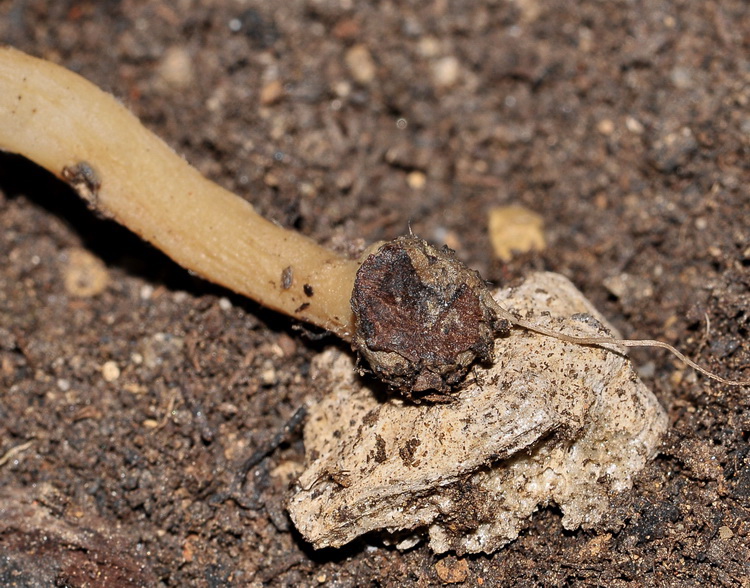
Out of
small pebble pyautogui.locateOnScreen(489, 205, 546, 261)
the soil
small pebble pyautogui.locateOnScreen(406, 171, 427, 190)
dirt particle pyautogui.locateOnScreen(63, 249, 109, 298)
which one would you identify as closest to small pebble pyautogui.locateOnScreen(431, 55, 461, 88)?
the soil

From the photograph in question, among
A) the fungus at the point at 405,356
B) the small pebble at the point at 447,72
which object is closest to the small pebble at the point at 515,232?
the fungus at the point at 405,356

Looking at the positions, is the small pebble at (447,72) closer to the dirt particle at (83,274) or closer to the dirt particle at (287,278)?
the dirt particle at (287,278)

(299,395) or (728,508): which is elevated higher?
(728,508)

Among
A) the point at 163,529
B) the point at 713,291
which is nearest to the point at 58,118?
the point at 163,529

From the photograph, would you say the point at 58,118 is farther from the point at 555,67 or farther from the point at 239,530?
the point at 555,67

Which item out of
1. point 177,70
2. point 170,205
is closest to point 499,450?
point 170,205

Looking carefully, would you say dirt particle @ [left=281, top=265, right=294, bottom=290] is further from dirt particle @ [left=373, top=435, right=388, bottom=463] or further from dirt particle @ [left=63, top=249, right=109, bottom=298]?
dirt particle @ [left=63, top=249, right=109, bottom=298]

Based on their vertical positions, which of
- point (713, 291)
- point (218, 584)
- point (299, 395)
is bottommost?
point (218, 584)

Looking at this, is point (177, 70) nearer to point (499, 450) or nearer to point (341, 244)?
point (341, 244)
